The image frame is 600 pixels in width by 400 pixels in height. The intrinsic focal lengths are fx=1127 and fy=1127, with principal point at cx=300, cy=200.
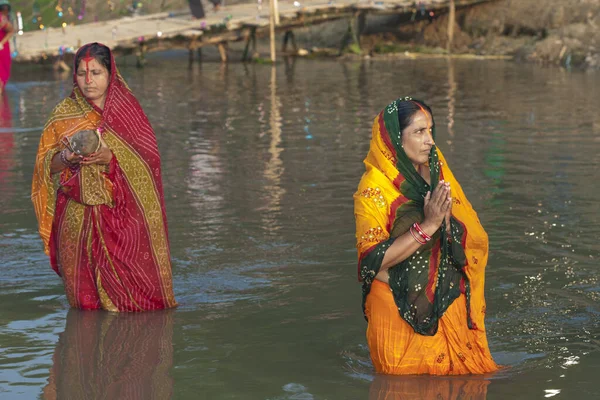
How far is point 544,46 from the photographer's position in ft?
81.0

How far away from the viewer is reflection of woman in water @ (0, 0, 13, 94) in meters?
14.7

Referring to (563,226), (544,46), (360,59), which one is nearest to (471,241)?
(563,226)

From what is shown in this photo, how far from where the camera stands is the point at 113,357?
5766 millimetres

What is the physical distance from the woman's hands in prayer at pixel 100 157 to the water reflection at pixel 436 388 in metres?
2.02

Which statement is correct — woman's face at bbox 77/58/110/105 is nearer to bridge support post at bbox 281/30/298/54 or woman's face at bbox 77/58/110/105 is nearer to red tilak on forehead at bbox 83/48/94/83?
red tilak on forehead at bbox 83/48/94/83

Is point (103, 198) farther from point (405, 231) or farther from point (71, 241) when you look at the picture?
point (405, 231)

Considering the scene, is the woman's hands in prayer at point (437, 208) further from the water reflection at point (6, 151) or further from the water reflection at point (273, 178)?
the water reflection at point (6, 151)

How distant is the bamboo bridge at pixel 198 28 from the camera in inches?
940

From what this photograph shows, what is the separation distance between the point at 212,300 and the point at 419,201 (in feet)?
8.30

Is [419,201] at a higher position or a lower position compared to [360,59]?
higher

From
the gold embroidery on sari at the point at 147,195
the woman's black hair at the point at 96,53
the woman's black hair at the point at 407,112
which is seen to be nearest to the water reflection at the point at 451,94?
the gold embroidery on sari at the point at 147,195

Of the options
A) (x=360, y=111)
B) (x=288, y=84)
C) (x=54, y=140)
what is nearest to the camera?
(x=54, y=140)

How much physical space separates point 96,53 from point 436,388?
2573mm

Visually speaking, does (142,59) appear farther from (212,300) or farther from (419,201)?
(419,201)
